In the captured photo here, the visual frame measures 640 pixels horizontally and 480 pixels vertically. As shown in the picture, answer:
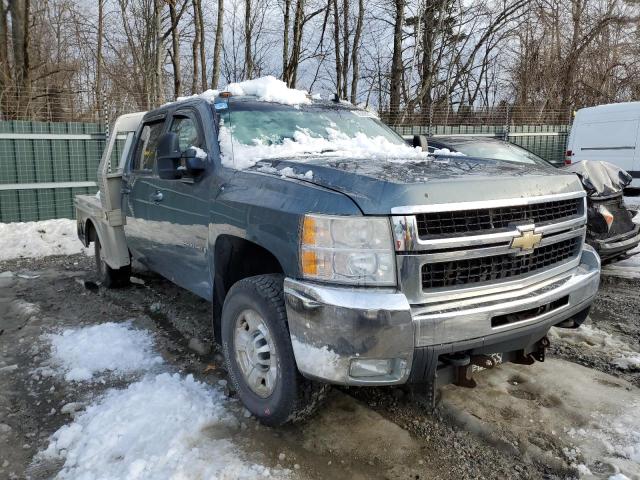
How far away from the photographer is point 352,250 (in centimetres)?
249

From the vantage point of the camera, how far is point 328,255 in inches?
99.3

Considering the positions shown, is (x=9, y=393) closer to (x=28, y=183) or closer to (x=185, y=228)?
(x=185, y=228)

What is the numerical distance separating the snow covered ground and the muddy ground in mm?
104

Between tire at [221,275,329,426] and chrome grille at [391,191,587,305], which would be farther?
tire at [221,275,329,426]

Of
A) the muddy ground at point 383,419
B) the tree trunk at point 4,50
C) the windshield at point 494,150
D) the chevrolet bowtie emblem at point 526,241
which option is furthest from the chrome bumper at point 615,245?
the tree trunk at point 4,50

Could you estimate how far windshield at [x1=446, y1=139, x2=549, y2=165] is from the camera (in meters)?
7.61

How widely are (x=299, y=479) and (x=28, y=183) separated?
33.6ft

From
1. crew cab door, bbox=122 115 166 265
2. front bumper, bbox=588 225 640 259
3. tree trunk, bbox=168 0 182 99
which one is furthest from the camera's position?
tree trunk, bbox=168 0 182 99

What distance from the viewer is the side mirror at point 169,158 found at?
368cm

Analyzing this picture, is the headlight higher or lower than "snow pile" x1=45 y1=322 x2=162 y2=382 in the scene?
higher

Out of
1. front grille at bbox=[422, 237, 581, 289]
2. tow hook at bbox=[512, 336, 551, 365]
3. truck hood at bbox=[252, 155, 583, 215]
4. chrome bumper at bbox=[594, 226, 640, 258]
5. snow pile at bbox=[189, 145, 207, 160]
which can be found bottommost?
tow hook at bbox=[512, 336, 551, 365]

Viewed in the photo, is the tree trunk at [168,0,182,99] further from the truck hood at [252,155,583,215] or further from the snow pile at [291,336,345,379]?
the snow pile at [291,336,345,379]

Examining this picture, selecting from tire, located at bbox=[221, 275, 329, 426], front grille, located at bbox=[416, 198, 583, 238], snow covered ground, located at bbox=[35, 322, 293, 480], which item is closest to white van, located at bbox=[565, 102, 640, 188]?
front grille, located at bbox=[416, 198, 583, 238]

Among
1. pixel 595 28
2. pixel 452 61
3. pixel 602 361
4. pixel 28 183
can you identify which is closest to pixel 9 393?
pixel 602 361
